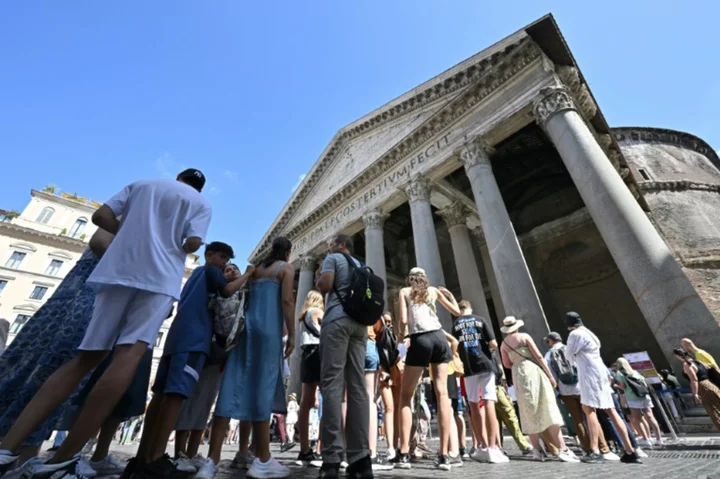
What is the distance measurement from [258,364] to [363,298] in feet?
3.22

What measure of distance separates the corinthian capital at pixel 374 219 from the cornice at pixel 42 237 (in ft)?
86.4

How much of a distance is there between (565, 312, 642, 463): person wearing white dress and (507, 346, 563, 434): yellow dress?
39 cm

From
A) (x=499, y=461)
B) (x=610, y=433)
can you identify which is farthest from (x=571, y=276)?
(x=499, y=461)

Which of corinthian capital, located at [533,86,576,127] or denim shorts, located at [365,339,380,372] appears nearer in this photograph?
denim shorts, located at [365,339,380,372]

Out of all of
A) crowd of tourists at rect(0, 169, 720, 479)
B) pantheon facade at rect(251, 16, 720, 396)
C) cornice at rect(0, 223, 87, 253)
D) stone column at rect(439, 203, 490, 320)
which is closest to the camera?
crowd of tourists at rect(0, 169, 720, 479)

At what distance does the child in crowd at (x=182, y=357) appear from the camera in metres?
2.14

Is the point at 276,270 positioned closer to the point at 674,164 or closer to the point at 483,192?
the point at 483,192

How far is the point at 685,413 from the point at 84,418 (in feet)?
27.4

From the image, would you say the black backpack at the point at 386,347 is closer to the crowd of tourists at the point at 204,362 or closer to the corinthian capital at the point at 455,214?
the crowd of tourists at the point at 204,362

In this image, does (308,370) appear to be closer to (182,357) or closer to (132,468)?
(182,357)

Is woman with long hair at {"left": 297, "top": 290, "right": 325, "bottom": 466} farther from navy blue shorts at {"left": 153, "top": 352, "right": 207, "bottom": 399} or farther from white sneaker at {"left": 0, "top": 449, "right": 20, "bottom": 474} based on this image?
white sneaker at {"left": 0, "top": 449, "right": 20, "bottom": 474}

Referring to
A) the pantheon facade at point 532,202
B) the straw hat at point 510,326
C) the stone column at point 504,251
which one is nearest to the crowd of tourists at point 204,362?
the straw hat at point 510,326

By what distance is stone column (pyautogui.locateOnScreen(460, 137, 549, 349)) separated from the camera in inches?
286

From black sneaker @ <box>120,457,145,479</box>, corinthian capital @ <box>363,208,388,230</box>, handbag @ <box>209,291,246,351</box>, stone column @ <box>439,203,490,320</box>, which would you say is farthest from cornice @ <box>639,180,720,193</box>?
black sneaker @ <box>120,457,145,479</box>
